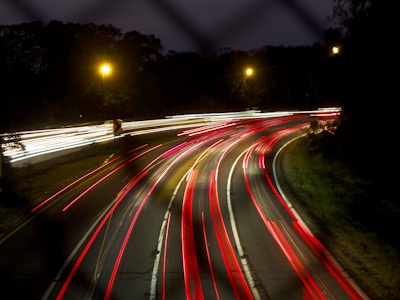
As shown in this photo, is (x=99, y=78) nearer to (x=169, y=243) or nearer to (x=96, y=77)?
(x=96, y=77)

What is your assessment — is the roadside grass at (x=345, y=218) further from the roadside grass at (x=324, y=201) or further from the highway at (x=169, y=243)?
the highway at (x=169, y=243)

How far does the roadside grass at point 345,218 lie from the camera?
10211 millimetres

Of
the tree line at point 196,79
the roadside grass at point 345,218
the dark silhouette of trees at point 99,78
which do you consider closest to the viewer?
the roadside grass at point 345,218

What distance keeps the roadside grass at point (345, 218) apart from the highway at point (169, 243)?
1.75 feet

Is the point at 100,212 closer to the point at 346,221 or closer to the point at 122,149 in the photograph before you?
the point at 346,221

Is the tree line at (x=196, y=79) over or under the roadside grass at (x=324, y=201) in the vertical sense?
over

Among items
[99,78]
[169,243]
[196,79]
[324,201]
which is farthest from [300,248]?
[196,79]

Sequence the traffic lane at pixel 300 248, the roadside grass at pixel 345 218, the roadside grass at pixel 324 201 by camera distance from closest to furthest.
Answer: the traffic lane at pixel 300 248, the roadside grass at pixel 345 218, the roadside grass at pixel 324 201

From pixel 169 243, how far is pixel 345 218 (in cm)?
737

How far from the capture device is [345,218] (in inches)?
582

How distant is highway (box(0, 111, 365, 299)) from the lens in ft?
31.0

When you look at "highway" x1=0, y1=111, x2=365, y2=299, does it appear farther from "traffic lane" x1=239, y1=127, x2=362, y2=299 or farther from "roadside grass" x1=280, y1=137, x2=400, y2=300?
"roadside grass" x1=280, y1=137, x2=400, y2=300

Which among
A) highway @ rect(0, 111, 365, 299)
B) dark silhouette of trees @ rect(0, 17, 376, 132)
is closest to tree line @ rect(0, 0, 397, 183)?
dark silhouette of trees @ rect(0, 17, 376, 132)

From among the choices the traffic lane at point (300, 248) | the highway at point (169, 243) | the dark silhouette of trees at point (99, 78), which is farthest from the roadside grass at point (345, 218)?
the dark silhouette of trees at point (99, 78)
